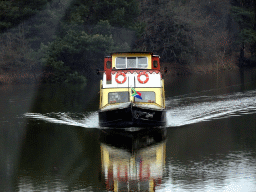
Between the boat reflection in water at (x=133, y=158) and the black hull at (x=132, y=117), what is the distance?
19.1 inches

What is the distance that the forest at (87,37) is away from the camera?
5331 centimetres

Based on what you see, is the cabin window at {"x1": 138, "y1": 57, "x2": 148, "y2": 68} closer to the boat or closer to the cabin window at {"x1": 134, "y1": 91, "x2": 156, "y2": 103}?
the boat

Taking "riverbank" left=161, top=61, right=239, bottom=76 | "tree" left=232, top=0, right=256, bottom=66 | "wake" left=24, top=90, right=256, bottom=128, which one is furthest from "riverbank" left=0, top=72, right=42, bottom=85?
"tree" left=232, top=0, right=256, bottom=66

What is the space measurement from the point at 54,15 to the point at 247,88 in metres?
25.6

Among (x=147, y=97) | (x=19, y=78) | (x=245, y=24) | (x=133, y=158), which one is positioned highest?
(x=245, y=24)

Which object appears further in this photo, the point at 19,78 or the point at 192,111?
the point at 19,78

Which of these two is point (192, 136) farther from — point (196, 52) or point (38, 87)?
point (196, 52)

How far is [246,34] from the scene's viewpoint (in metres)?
72.1

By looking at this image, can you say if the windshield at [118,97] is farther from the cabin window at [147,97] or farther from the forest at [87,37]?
the forest at [87,37]

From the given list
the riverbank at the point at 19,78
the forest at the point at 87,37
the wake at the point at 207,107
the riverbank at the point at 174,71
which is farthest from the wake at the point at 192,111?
the riverbank at the point at 174,71

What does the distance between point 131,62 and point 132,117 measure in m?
4.62

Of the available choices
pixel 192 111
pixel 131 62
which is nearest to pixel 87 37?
pixel 192 111

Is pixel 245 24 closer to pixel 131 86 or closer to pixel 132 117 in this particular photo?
pixel 131 86

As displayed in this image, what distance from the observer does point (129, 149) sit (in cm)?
1917
